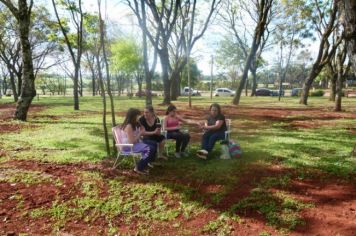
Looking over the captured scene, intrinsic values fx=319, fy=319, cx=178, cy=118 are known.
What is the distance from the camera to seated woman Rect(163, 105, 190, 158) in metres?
7.16

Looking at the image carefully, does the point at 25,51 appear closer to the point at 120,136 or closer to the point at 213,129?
the point at 120,136

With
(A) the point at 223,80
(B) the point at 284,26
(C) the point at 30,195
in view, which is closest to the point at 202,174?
(C) the point at 30,195

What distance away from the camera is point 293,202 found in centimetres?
480

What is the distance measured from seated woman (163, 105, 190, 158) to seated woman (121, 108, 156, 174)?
3.29 ft

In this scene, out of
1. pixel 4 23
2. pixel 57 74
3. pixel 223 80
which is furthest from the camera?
pixel 223 80

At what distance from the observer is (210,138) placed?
7074 millimetres

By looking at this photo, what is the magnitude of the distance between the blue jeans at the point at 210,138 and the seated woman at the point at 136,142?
1379 millimetres

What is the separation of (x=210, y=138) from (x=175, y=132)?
802 millimetres

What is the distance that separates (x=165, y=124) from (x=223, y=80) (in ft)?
220

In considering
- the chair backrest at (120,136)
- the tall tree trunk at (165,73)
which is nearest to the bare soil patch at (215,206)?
the chair backrest at (120,136)

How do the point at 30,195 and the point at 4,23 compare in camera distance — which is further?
the point at 4,23

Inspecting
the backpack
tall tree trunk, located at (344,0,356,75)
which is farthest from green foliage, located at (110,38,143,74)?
tall tree trunk, located at (344,0,356,75)

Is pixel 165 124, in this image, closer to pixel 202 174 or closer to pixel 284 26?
pixel 202 174

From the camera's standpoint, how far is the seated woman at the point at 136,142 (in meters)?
6.13
